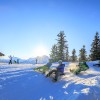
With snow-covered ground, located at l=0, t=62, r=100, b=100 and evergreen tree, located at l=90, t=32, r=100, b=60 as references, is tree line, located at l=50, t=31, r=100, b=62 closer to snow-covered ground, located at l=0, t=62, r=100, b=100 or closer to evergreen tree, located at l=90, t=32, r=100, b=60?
evergreen tree, located at l=90, t=32, r=100, b=60

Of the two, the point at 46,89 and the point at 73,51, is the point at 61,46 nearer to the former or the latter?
the point at 73,51

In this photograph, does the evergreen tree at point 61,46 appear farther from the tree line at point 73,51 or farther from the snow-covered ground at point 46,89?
the snow-covered ground at point 46,89

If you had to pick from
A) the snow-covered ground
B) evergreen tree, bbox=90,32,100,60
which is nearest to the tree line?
evergreen tree, bbox=90,32,100,60

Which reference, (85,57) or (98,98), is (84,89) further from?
(85,57)

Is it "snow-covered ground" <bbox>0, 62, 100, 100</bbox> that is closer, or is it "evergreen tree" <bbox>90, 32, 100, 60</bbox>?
"snow-covered ground" <bbox>0, 62, 100, 100</bbox>

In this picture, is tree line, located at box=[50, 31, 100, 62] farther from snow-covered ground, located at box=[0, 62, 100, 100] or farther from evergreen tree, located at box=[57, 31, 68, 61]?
snow-covered ground, located at box=[0, 62, 100, 100]

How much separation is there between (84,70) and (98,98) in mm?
11751

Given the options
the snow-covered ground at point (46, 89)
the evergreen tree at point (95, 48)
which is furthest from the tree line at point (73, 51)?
the snow-covered ground at point (46, 89)

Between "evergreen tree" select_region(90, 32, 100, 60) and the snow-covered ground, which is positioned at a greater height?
"evergreen tree" select_region(90, 32, 100, 60)

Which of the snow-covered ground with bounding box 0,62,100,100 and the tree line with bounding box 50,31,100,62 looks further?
the tree line with bounding box 50,31,100,62

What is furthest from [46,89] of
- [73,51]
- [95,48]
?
[73,51]

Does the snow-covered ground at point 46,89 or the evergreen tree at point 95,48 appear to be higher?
the evergreen tree at point 95,48

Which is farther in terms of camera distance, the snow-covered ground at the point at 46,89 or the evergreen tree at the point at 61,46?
the evergreen tree at the point at 61,46

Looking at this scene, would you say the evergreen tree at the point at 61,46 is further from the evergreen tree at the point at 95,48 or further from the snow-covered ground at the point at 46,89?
the snow-covered ground at the point at 46,89
